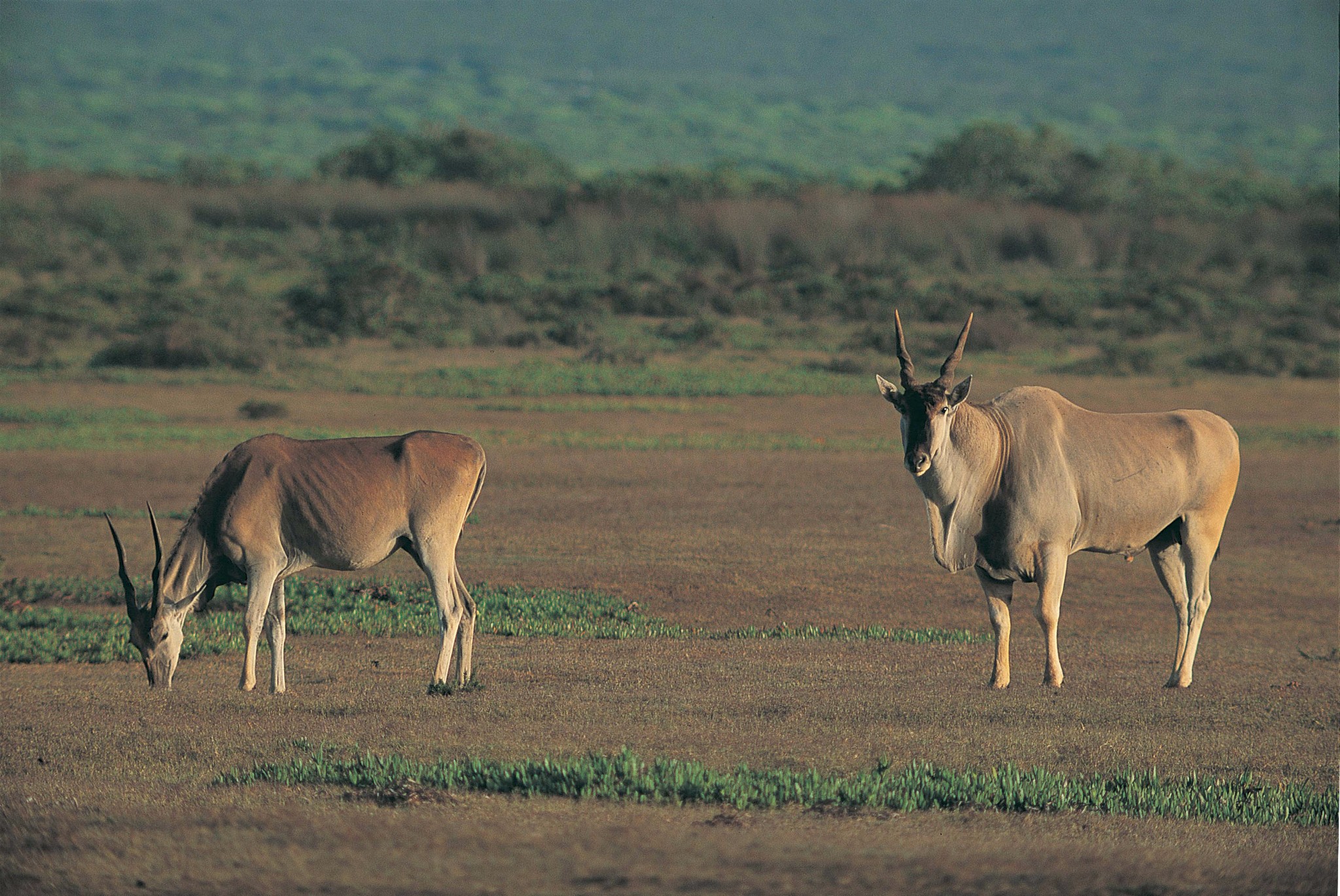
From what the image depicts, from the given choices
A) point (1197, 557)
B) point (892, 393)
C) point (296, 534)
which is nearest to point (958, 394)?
point (892, 393)

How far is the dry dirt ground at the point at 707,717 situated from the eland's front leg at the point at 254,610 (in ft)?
0.98

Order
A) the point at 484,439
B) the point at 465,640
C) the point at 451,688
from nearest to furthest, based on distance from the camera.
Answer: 1. the point at 451,688
2. the point at 465,640
3. the point at 484,439

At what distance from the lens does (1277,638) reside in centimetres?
1350

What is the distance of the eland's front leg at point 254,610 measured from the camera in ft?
33.8

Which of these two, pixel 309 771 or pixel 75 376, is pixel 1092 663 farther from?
pixel 75 376

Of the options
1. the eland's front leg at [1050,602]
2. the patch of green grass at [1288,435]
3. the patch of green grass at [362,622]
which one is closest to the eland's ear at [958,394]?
the eland's front leg at [1050,602]

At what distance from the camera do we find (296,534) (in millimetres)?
10547

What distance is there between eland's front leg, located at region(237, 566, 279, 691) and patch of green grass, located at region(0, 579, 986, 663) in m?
1.89

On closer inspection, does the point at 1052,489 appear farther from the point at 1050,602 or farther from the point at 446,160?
the point at 446,160

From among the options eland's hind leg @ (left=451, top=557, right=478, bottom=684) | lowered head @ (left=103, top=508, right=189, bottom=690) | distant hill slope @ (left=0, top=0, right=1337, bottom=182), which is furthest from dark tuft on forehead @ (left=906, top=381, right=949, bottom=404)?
distant hill slope @ (left=0, top=0, right=1337, bottom=182)

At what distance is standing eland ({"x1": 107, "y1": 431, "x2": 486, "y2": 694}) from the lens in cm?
1041

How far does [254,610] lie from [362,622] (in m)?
2.66

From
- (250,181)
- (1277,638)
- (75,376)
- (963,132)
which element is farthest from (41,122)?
(1277,638)

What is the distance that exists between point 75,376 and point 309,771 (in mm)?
23191
